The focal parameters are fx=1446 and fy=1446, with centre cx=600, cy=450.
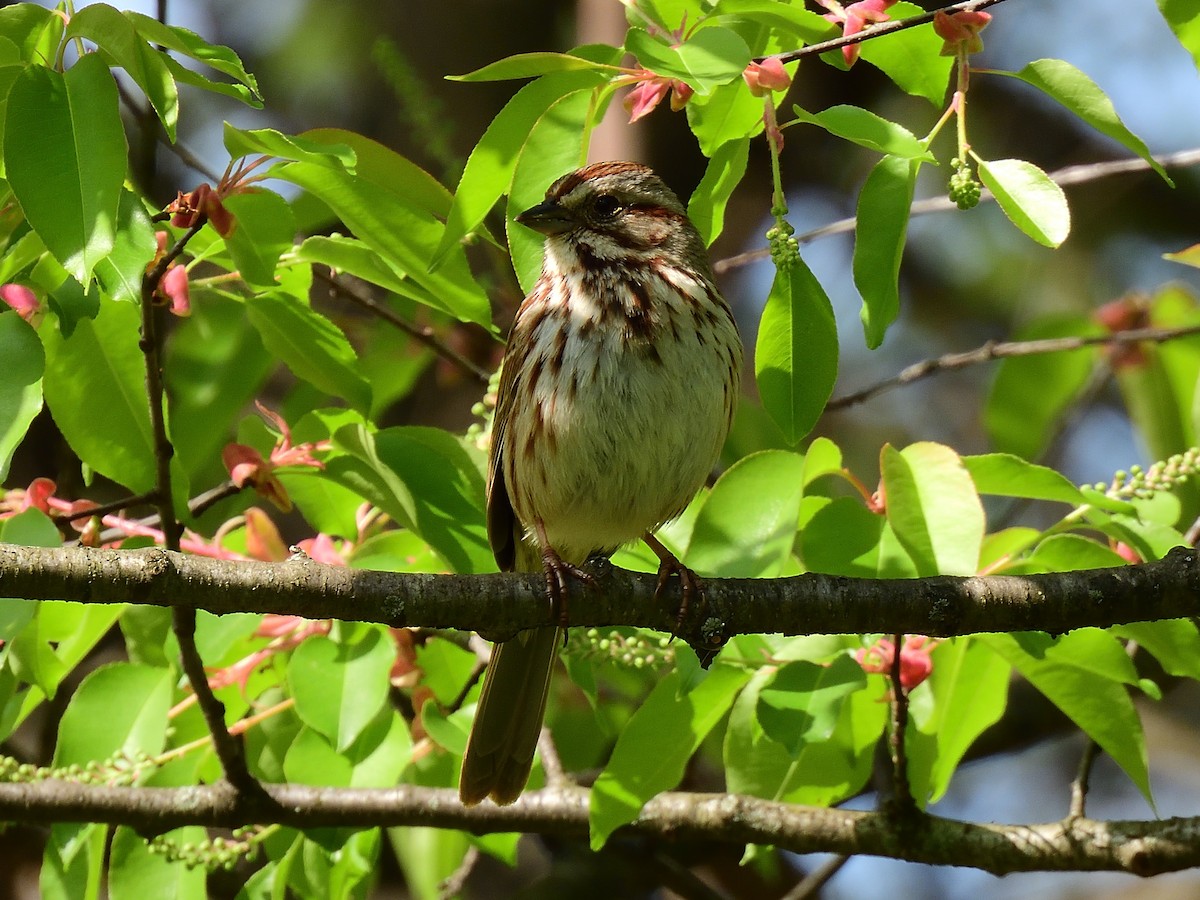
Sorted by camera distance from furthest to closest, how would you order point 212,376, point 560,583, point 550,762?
1. point 550,762
2. point 212,376
3. point 560,583

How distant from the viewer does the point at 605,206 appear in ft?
14.1

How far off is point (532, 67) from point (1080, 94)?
105cm

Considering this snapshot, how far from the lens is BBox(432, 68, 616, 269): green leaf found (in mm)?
2838

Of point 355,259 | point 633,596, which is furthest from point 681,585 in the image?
point 355,259

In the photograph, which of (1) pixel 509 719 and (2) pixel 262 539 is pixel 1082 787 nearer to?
(1) pixel 509 719

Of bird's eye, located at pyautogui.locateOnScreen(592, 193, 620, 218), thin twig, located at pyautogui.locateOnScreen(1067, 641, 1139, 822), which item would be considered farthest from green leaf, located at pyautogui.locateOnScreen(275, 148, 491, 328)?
thin twig, located at pyautogui.locateOnScreen(1067, 641, 1139, 822)

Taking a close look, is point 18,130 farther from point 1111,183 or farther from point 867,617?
point 1111,183

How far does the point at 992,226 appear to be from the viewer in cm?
959

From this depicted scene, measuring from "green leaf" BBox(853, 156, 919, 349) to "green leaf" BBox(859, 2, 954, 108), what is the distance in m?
0.33

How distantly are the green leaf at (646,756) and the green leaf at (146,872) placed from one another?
1.04 meters

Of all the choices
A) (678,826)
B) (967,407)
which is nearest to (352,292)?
(678,826)

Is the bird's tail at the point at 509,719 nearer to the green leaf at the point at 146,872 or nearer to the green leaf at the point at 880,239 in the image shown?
the green leaf at the point at 146,872

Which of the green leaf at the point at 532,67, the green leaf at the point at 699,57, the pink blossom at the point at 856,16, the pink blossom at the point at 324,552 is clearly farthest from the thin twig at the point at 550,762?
the green leaf at the point at 699,57

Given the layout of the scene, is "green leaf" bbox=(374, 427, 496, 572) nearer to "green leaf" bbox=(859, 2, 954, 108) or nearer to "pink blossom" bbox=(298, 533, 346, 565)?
"pink blossom" bbox=(298, 533, 346, 565)
